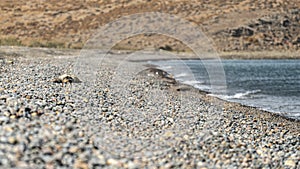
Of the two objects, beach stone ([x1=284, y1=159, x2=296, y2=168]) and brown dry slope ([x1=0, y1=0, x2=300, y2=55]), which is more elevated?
brown dry slope ([x1=0, y1=0, x2=300, y2=55])

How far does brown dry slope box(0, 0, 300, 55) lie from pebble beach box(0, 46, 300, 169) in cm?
5853

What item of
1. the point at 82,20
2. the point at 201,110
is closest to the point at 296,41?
the point at 82,20

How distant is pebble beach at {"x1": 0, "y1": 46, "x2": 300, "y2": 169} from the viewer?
296 inches

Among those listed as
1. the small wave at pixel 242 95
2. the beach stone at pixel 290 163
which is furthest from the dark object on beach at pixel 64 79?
the beach stone at pixel 290 163

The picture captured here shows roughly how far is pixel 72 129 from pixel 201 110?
747 centimetres

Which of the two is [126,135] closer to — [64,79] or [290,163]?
[290,163]

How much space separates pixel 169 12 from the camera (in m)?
88.8

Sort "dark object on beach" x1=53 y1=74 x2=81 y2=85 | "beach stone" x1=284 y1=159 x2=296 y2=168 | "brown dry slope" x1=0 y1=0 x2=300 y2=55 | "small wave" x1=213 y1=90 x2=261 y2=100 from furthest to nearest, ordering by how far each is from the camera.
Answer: "brown dry slope" x1=0 y1=0 x2=300 y2=55, "small wave" x1=213 y1=90 x2=261 y2=100, "dark object on beach" x1=53 y1=74 x2=81 y2=85, "beach stone" x1=284 y1=159 x2=296 y2=168

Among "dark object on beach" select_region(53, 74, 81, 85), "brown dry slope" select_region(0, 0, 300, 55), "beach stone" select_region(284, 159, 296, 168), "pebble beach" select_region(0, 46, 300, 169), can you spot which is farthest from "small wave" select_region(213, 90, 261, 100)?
"brown dry slope" select_region(0, 0, 300, 55)

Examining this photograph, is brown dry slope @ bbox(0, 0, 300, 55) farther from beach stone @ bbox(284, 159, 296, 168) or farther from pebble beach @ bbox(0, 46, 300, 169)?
beach stone @ bbox(284, 159, 296, 168)

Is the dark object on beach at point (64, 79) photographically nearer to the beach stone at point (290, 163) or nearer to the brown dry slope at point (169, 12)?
the beach stone at point (290, 163)

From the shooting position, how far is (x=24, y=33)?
257 feet

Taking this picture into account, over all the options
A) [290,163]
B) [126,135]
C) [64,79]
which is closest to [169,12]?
[64,79]

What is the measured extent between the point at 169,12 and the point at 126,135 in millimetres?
80558
